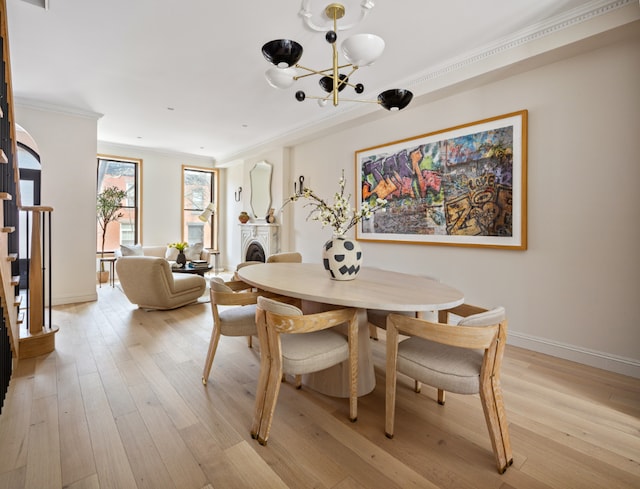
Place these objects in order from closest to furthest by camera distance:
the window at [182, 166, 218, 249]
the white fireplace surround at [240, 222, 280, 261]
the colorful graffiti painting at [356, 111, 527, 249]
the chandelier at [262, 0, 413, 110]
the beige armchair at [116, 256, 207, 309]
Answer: the chandelier at [262, 0, 413, 110] → the colorful graffiti painting at [356, 111, 527, 249] → the beige armchair at [116, 256, 207, 309] → the white fireplace surround at [240, 222, 280, 261] → the window at [182, 166, 218, 249]

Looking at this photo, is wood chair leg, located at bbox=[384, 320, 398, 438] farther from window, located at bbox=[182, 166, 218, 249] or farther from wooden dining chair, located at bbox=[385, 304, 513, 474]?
window, located at bbox=[182, 166, 218, 249]

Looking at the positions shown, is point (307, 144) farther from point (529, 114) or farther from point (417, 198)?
point (529, 114)

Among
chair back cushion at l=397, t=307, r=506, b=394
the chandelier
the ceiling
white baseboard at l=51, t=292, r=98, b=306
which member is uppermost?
the ceiling

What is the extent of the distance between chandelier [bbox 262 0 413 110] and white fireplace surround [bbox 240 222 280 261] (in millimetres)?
3615

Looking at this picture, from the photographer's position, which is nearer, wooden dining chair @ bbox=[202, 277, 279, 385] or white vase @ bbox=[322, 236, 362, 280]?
wooden dining chair @ bbox=[202, 277, 279, 385]

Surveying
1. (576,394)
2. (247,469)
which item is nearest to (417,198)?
(576,394)

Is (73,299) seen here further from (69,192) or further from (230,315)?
(230,315)

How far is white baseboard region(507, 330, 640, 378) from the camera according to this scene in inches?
96.3

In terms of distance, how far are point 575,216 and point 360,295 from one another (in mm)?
2082

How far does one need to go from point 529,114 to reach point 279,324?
2841mm

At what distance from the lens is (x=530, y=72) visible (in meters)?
2.89

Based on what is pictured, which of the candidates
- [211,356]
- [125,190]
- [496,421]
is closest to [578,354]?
[496,421]

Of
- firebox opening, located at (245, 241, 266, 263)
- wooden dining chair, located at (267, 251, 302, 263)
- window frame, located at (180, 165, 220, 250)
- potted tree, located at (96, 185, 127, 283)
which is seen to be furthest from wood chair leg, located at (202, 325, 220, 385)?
window frame, located at (180, 165, 220, 250)

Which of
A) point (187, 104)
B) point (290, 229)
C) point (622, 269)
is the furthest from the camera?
point (290, 229)
